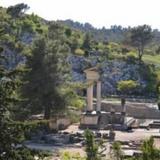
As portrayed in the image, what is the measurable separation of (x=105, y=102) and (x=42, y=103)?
15.1m

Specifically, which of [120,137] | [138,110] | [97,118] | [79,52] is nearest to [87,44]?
[79,52]

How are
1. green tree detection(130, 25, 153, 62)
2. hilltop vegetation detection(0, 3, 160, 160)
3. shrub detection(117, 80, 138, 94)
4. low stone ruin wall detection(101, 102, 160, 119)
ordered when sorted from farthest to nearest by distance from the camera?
green tree detection(130, 25, 153, 62) < shrub detection(117, 80, 138, 94) < low stone ruin wall detection(101, 102, 160, 119) < hilltop vegetation detection(0, 3, 160, 160)

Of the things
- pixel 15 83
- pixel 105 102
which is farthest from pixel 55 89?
pixel 15 83

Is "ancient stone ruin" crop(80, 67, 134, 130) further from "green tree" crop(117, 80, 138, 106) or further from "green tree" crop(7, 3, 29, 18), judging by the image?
"green tree" crop(7, 3, 29, 18)

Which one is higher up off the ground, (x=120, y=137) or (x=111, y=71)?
(x=111, y=71)

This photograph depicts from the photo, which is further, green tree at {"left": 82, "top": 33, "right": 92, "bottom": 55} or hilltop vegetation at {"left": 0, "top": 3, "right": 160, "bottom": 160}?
green tree at {"left": 82, "top": 33, "right": 92, "bottom": 55}

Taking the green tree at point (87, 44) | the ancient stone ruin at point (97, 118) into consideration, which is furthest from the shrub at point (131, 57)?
the ancient stone ruin at point (97, 118)

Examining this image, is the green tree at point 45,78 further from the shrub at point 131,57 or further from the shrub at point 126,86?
the shrub at point 131,57

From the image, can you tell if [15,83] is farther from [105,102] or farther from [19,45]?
[19,45]

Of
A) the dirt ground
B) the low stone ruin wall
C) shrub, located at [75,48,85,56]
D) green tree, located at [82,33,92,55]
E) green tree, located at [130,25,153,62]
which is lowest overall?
the dirt ground

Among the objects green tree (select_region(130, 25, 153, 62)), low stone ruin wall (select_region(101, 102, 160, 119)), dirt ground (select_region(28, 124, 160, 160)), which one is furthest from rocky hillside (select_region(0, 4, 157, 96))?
dirt ground (select_region(28, 124, 160, 160))

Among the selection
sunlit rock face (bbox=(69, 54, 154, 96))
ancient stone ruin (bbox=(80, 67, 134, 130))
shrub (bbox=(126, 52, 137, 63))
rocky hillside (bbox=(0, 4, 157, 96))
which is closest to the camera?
ancient stone ruin (bbox=(80, 67, 134, 130))

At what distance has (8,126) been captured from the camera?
14.4 meters

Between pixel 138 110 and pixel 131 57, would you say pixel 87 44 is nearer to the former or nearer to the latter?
pixel 131 57
